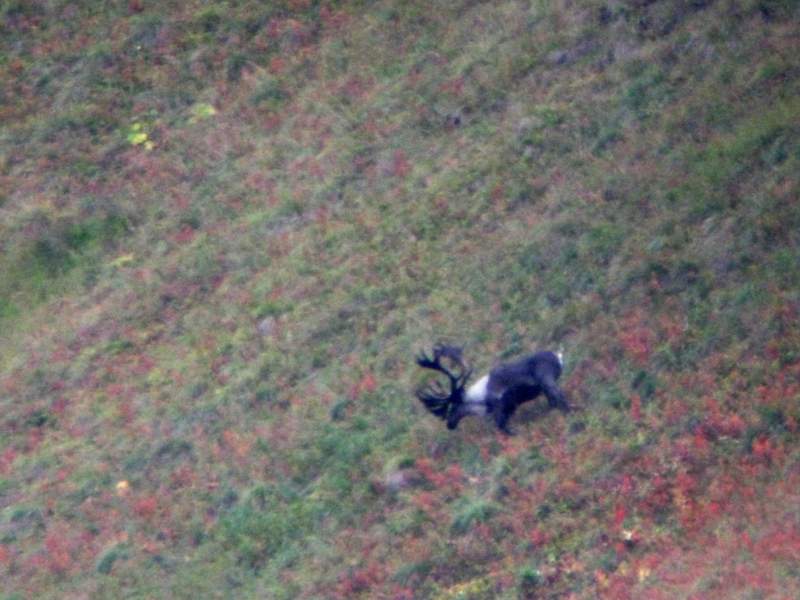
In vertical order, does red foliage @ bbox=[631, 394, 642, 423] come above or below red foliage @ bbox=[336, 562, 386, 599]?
above

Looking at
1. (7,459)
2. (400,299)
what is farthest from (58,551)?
(400,299)

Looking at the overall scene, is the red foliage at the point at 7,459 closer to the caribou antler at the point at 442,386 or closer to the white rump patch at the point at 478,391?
the caribou antler at the point at 442,386

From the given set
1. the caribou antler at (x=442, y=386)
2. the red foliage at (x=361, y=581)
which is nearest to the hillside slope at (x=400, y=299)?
the red foliage at (x=361, y=581)

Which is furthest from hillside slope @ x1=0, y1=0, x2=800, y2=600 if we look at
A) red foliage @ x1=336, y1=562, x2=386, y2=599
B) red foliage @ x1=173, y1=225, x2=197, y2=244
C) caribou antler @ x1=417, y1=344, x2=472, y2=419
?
caribou antler @ x1=417, y1=344, x2=472, y2=419

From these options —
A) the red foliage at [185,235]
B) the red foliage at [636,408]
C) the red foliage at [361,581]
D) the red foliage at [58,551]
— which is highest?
the red foliage at [636,408]

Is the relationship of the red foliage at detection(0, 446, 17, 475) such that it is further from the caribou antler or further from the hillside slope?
the caribou antler

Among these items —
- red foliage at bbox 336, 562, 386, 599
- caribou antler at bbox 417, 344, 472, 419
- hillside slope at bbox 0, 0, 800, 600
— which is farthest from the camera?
caribou antler at bbox 417, 344, 472, 419

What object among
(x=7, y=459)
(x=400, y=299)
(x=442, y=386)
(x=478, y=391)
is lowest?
(x=7, y=459)

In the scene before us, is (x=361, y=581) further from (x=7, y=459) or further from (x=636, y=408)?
(x=7, y=459)
